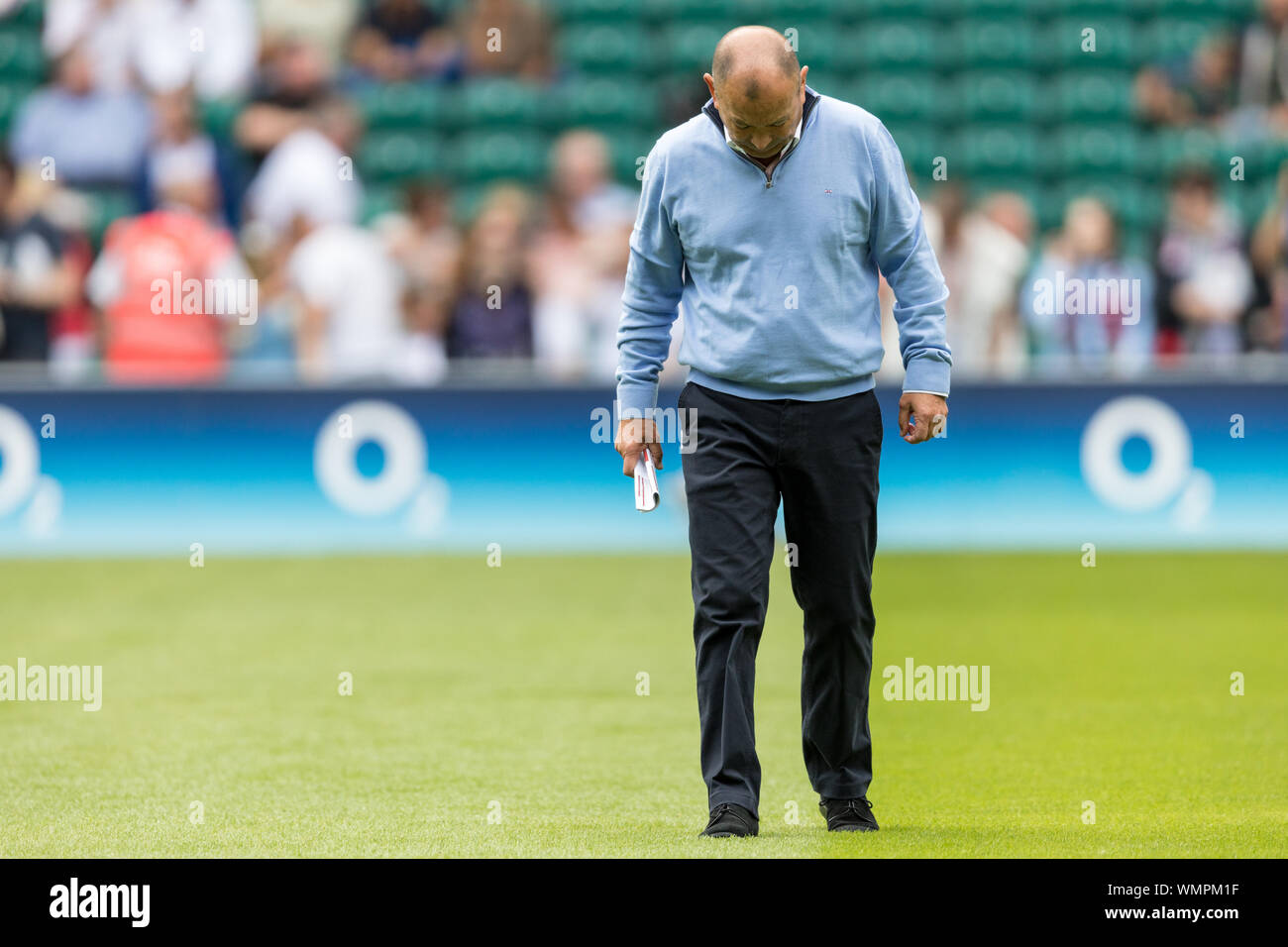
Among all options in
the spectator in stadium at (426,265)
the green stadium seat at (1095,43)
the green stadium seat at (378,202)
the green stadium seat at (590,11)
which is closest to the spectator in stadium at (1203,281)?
the green stadium seat at (1095,43)

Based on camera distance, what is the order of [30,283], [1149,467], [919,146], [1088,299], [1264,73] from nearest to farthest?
[1149,467], [30,283], [1088,299], [1264,73], [919,146]

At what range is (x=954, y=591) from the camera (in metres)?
11.8

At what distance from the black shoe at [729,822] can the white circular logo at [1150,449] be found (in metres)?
8.02

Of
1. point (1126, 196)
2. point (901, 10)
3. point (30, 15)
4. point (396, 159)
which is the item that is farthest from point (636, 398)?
point (30, 15)

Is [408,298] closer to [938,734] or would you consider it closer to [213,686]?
[213,686]

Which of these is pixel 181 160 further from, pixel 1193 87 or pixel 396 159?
pixel 1193 87

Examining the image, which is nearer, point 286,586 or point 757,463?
point 757,463

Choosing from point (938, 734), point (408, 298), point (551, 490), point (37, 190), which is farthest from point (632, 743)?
point (37, 190)

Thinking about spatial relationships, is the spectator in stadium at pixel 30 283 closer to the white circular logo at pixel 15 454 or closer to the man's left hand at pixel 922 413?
the white circular logo at pixel 15 454

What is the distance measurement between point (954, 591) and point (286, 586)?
392 cm

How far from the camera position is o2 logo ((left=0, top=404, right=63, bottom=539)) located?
43.5 feet

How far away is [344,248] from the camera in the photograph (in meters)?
14.6

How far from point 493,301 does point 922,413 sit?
29.1 feet

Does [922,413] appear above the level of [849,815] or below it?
above
